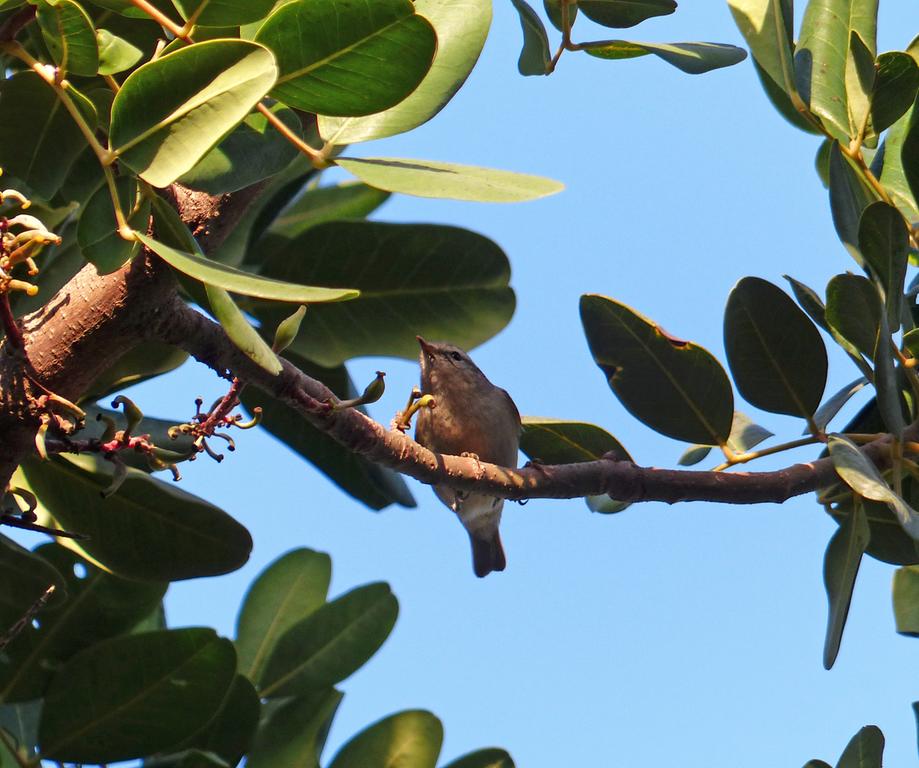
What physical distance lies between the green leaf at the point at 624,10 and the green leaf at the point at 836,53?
1.77ft

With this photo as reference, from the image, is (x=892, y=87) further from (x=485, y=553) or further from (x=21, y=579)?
(x=485, y=553)

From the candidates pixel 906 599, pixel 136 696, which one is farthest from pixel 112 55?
pixel 906 599

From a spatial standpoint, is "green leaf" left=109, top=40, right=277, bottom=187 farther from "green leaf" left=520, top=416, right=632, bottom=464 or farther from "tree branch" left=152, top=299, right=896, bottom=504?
"green leaf" left=520, top=416, right=632, bottom=464

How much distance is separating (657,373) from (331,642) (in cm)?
106

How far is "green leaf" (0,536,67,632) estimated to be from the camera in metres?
2.23

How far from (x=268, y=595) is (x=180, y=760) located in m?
0.79

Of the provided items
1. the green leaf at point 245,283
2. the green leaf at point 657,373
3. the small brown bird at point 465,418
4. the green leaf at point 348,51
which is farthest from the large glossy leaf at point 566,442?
the small brown bird at point 465,418

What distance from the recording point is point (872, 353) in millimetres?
2355

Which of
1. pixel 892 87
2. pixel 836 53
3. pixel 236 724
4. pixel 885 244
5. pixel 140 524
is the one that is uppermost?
pixel 836 53

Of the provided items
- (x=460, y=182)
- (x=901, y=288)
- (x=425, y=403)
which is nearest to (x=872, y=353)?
(x=901, y=288)

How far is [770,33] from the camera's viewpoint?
2492 millimetres

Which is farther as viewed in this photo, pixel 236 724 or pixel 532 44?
pixel 236 724

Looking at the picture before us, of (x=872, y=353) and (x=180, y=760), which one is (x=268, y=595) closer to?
(x=180, y=760)

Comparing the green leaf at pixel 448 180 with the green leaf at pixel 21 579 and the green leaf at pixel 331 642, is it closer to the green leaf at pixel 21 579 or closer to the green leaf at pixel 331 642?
the green leaf at pixel 21 579
